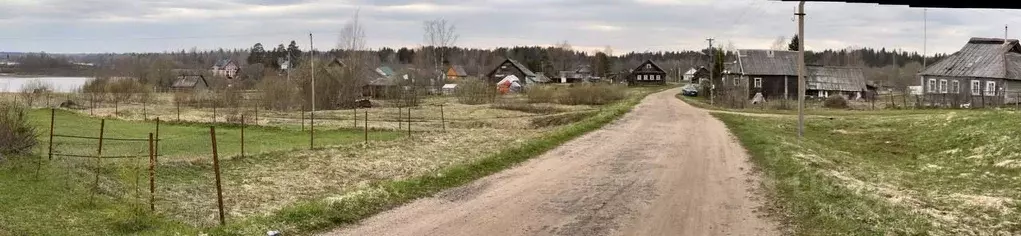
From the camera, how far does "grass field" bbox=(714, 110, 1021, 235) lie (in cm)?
1162

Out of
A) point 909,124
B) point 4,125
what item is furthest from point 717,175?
point 909,124

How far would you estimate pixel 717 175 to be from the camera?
1709 cm

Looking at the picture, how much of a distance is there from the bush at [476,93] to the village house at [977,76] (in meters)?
33.7

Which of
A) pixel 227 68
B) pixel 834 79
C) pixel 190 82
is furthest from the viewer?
pixel 227 68

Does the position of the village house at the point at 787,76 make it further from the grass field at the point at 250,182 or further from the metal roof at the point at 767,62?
the grass field at the point at 250,182

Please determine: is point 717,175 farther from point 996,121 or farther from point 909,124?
point 909,124

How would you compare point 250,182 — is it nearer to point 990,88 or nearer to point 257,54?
point 990,88

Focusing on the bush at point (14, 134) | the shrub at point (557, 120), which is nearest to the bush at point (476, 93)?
the shrub at point (557, 120)

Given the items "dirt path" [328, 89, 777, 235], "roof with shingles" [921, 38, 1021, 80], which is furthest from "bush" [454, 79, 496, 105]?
"dirt path" [328, 89, 777, 235]

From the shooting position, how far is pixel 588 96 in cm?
6419

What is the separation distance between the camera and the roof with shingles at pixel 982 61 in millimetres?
53594

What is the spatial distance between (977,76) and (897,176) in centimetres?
4343

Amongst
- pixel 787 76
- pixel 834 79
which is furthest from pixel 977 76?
pixel 787 76

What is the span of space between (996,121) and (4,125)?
2989 cm
